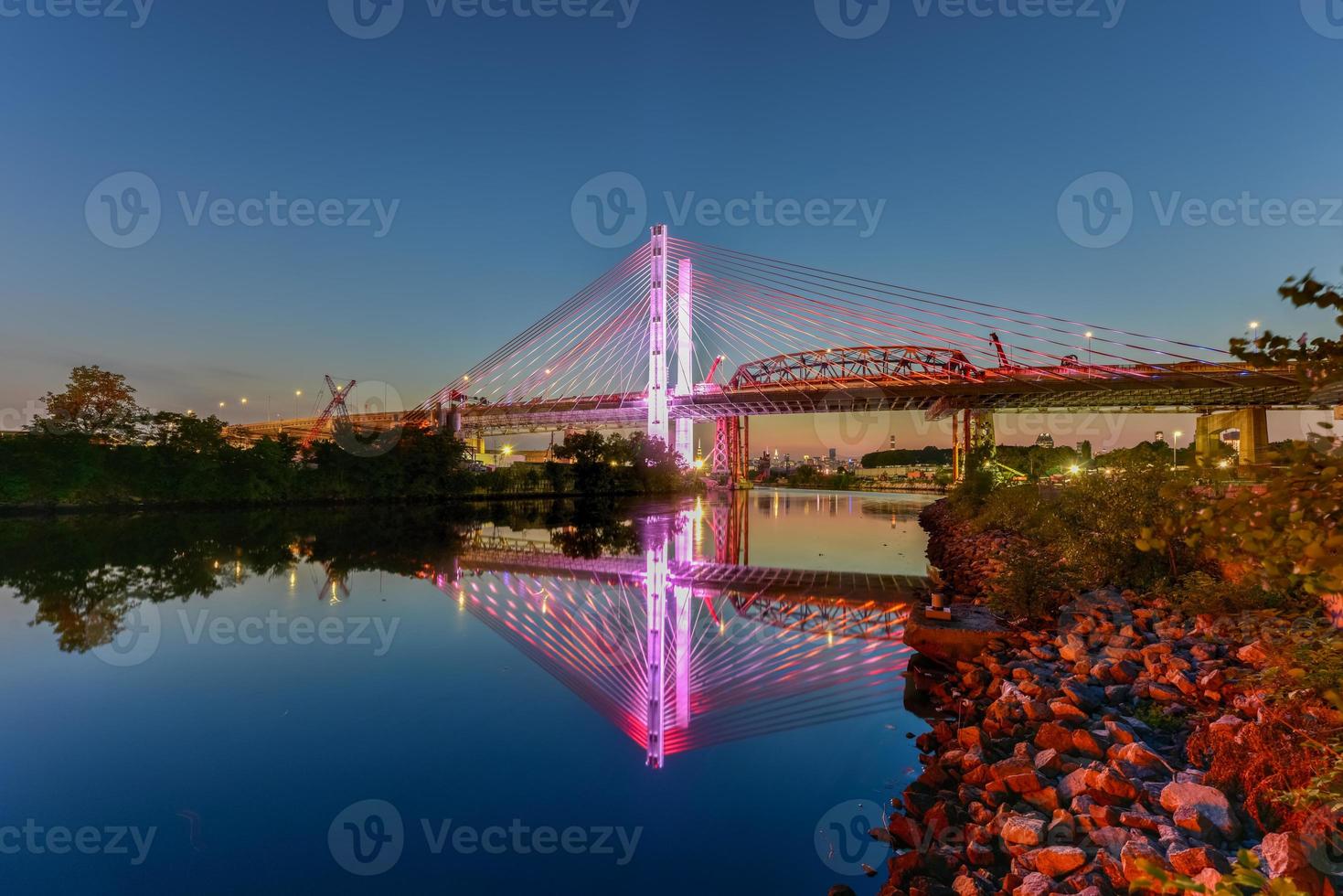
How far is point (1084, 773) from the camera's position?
4.20 m

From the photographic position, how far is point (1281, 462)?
7.92ft

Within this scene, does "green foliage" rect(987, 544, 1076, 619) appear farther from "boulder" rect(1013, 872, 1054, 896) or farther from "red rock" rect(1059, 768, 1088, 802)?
"boulder" rect(1013, 872, 1054, 896)

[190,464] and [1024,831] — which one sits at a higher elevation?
[190,464]

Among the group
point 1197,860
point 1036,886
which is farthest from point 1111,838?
point 1036,886

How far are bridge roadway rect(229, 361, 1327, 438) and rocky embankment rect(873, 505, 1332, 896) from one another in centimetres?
2556

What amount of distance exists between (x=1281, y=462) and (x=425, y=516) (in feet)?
99.1

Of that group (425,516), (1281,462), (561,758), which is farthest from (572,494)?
(1281,462)

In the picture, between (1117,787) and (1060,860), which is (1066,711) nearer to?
(1117,787)

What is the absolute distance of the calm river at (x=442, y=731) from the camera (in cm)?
449

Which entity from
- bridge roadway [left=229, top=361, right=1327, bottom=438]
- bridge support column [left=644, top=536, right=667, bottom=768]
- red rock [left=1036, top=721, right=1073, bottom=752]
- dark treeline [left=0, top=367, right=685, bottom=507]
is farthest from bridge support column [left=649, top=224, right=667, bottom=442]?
red rock [left=1036, top=721, right=1073, bottom=752]

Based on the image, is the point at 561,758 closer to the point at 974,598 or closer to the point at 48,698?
the point at 48,698

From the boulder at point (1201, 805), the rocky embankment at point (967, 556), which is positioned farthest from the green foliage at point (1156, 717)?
the rocky embankment at point (967, 556)

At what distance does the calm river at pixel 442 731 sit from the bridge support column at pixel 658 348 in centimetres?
2869

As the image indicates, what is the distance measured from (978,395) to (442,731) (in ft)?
114
